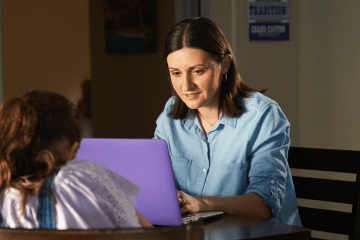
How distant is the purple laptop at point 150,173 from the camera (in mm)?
1042

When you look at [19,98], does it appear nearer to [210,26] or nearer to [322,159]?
[210,26]

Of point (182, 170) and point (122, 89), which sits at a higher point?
point (122, 89)

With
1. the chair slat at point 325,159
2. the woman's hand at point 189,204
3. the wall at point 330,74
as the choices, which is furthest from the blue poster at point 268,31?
the woman's hand at point 189,204

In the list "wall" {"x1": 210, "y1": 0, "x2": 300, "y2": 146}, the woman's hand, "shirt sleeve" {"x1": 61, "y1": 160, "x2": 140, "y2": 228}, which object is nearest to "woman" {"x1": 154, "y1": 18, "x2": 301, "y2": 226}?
the woman's hand

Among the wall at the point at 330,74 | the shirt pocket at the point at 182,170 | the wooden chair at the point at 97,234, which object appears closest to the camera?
the wooden chair at the point at 97,234

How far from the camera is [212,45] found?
1.48 meters

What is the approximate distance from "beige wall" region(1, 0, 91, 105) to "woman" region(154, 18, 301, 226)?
169cm

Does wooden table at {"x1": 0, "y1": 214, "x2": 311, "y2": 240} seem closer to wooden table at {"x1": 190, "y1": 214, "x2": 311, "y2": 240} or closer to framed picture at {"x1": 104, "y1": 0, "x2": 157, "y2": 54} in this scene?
wooden table at {"x1": 190, "y1": 214, "x2": 311, "y2": 240}

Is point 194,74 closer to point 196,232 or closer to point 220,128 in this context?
point 220,128

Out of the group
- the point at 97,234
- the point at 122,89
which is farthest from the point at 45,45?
the point at 97,234

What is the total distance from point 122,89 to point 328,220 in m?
2.10

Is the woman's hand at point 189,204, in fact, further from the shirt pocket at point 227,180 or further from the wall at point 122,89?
the wall at point 122,89

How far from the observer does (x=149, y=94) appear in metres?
3.21

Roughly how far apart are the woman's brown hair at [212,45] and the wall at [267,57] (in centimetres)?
120
